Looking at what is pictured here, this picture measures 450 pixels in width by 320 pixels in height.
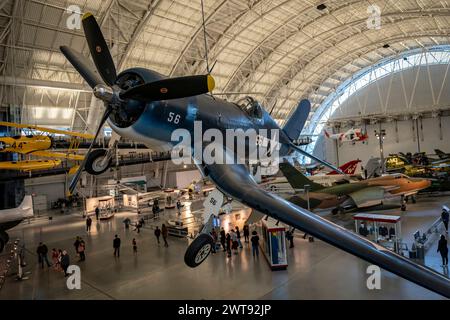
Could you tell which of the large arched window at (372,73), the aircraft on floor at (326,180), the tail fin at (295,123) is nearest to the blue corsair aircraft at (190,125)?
the tail fin at (295,123)

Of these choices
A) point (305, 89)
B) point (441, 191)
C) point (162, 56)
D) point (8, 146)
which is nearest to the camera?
point (8, 146)

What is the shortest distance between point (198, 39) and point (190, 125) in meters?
22.0

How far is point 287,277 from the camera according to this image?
340 inches

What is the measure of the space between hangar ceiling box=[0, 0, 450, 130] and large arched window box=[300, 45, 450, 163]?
1157 millimetres

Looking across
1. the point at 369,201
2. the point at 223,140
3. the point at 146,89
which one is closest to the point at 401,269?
the point at 223,140

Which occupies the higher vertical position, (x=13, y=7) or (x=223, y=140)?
(x=13, y=7)

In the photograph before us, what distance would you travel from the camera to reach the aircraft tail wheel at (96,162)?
6.13 metres

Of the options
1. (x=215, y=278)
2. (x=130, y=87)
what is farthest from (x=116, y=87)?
(x=215, y=278)

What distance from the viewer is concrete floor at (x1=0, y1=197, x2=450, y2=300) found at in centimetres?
755

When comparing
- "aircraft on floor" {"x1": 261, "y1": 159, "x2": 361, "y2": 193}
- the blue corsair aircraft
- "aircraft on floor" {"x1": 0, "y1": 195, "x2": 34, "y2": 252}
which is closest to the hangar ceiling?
"aircraft on floor" {"x1": 261, "y1": 159, "x2": 361, "y2": 193}

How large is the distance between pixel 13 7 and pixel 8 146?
9.05 metres

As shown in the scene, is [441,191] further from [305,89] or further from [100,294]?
[305,89]

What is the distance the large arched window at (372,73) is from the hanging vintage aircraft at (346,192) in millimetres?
25489

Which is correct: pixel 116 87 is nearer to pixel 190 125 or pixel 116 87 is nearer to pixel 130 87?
pixel 130 87
